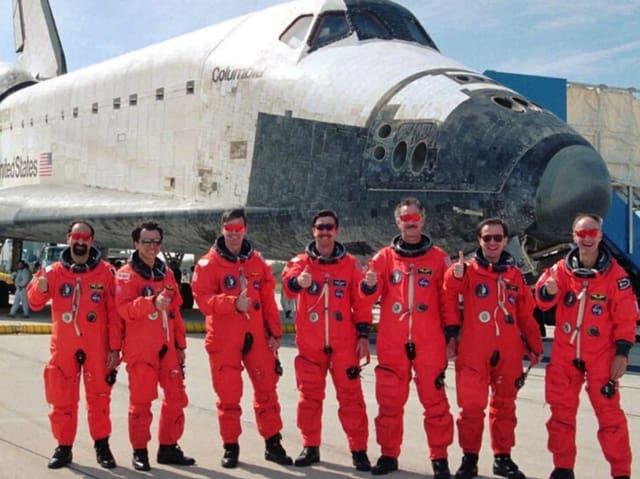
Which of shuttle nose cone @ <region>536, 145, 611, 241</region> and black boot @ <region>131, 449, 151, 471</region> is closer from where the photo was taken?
black boot @ <region>131, 449, 151, 471</region>

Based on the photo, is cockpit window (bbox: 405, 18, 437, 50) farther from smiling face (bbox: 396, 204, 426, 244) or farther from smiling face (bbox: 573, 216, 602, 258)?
smiling face (bbox: 573, 216, 602, 258)

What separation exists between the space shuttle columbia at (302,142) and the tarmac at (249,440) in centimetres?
148

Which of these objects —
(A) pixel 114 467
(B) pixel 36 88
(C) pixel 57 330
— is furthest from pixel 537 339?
(B) pixel 36 88

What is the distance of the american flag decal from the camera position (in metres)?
11.3

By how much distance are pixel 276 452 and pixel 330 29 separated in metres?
4.90

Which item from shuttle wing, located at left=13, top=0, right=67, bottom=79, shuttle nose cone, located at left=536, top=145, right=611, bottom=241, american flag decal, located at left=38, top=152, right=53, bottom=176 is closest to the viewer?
shuttle nose cone, located at left=536, top=145, right=611, bottom=241

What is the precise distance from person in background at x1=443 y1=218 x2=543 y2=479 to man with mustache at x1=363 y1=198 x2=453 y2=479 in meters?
0.09

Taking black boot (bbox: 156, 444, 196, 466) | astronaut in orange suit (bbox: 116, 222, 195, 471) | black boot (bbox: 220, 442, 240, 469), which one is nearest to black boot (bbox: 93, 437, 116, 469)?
astronaut in orange suit (bbox: 116, 222, 195, 471)

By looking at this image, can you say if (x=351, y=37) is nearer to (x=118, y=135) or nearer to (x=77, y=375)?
(x=118, y=135)

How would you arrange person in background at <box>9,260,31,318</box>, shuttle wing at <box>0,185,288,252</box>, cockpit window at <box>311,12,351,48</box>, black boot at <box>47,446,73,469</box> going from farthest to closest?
1. person in background at <box>9,260,31,318</box>
2. shuttle wing at <box>0,185,288,252</box>
3. cockpit window at <box>311,12,351,48</box>
4. black boot at <box>47,446,73,469</box>

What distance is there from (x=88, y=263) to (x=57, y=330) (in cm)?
35

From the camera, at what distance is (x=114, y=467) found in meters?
3.60

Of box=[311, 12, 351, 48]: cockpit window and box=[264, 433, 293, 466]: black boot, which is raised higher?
box=[311, 12, 351, 48]: cockpit window

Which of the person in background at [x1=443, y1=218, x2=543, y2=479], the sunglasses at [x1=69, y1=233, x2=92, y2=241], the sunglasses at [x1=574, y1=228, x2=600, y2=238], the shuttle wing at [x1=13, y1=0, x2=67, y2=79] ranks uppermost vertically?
the shuttle wing at [x1=13, y1=0, x2=67, y2=79]
